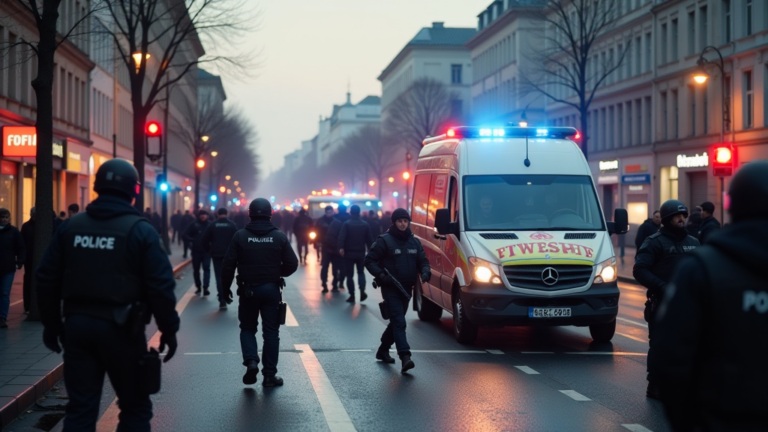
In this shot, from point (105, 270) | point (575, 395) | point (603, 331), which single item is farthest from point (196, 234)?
point (105, 270)

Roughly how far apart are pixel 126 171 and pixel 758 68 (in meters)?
37.0

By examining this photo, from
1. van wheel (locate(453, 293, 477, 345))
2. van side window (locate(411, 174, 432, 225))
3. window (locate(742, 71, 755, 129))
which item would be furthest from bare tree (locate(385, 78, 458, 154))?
van wheel (locate(453, 293, 477, 345))

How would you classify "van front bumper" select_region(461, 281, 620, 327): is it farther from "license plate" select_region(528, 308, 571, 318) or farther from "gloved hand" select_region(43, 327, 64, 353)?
"gloved hand" select_region(43, 327, 64, 353)

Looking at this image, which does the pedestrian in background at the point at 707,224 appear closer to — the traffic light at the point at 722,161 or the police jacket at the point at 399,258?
the police jacket at the point at 399,258

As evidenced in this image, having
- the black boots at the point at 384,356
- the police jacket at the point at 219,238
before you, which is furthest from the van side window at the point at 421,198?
the black boots at the point at 384,356

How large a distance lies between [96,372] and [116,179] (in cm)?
108

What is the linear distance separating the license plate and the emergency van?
0.04 feet

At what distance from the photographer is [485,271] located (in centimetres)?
1343

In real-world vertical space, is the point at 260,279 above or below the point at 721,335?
below

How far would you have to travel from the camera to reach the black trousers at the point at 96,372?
5934mm

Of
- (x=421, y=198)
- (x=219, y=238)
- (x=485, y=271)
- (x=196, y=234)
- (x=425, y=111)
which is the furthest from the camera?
(x=425, y=111)

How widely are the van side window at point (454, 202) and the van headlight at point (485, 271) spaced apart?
47.7 inches

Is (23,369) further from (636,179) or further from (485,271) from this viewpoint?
(636,179)

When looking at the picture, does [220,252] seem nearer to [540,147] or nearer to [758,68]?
[540,147]
